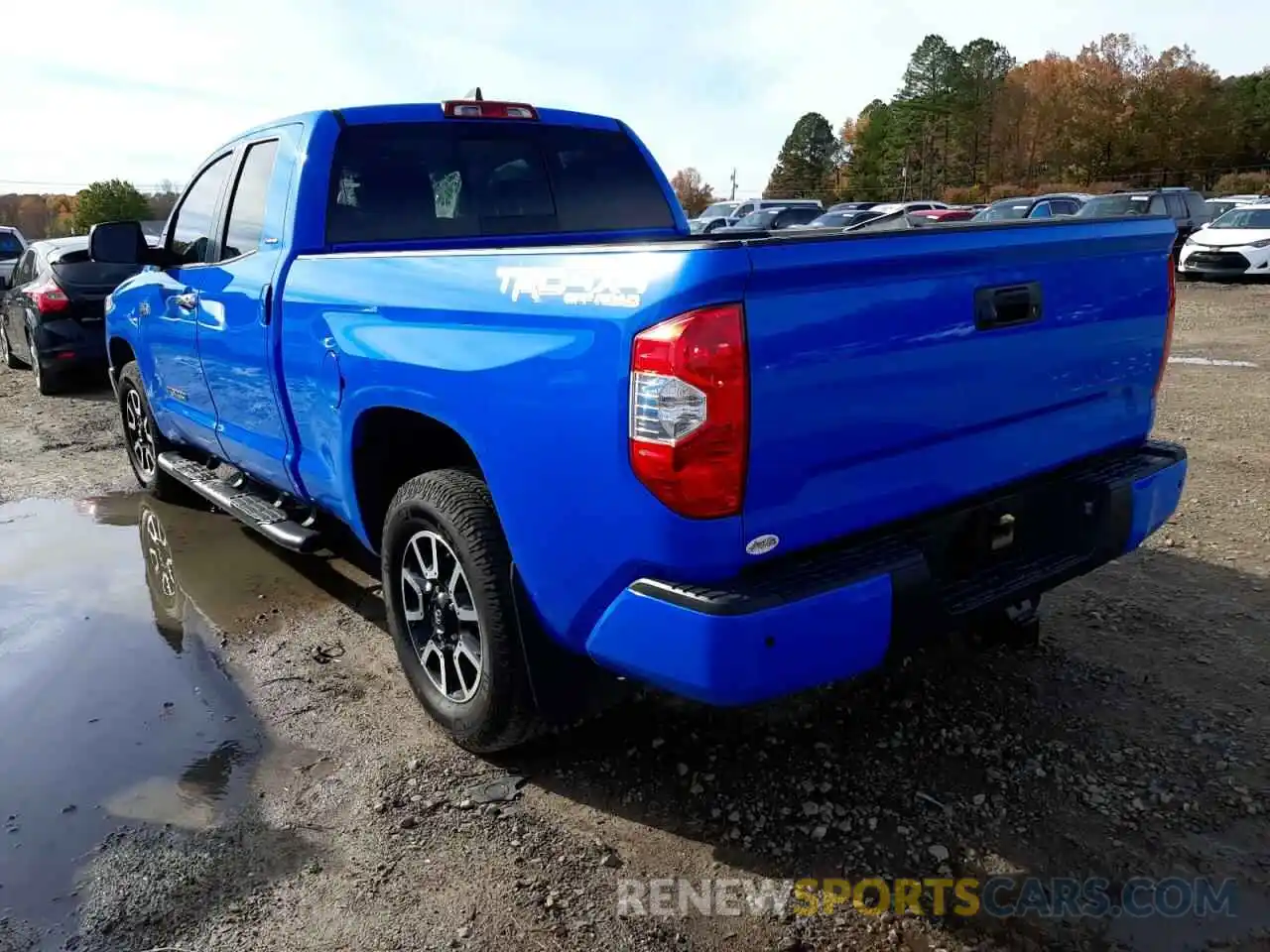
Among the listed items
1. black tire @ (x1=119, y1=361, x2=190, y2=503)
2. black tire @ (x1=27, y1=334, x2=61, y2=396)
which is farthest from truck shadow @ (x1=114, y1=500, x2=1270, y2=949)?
black tire @ (x1=27, y1=334, x2=61, y2=396)

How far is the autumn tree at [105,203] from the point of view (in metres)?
45.5

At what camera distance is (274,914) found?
2.58 meters

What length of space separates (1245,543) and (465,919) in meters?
4.20

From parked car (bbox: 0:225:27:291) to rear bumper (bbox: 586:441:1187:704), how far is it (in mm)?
16161

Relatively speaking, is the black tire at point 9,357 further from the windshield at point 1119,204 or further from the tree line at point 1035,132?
the tree line at point 1035,132

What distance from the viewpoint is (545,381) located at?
2.48 metres

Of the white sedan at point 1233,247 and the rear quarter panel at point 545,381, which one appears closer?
the rear quarter panel at point 545,381

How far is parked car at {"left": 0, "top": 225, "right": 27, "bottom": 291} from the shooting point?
15.1m

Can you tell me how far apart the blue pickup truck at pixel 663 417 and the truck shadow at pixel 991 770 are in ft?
1.20

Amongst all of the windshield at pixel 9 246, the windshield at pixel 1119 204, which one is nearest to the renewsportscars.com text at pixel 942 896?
the windshield at pixel 9 246

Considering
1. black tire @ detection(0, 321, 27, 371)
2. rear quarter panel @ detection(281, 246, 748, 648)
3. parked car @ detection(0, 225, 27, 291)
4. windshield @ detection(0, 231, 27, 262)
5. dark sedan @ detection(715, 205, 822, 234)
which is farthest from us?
dark sedan @ detection(715, 205, 822, 234)

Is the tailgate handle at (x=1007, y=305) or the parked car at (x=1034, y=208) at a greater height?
the tailgate handle at (x=1007, y=305)

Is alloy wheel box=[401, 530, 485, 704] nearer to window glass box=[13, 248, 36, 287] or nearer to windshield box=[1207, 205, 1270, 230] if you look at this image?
window glass box=[13, 248, 36, 287]

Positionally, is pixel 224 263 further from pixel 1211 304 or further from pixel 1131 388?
pixel 1211 304
